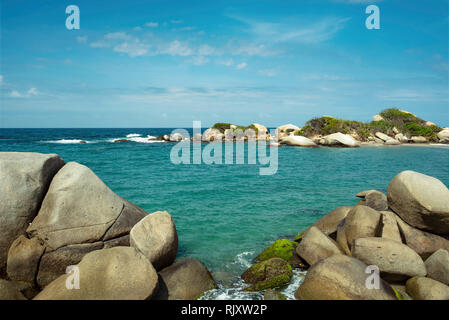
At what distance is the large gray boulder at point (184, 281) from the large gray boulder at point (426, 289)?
441 centimetres

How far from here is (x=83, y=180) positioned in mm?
7434

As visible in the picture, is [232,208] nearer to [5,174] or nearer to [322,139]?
[5,174]

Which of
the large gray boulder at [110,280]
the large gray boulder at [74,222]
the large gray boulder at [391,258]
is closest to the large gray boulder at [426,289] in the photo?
the large gray boulder at [391,258]

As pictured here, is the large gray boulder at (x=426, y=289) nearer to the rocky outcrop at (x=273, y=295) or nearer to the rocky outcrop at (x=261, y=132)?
the rocky outcrop at (x=273, y=295)

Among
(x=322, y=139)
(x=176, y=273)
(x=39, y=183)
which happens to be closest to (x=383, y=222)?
(x=176, y=273)

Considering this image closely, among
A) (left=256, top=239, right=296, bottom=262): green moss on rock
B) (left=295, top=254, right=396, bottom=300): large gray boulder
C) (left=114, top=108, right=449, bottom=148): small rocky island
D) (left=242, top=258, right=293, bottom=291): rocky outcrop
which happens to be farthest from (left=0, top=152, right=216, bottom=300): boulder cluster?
(left=114, top=108, right=449, bottom=148): small rocky island

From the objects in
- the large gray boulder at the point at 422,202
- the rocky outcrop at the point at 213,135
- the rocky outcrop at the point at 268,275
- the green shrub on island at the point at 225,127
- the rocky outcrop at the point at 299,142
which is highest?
the green shrub on island at the point at 225,127

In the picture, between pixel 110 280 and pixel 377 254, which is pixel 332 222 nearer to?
pixel 377 254

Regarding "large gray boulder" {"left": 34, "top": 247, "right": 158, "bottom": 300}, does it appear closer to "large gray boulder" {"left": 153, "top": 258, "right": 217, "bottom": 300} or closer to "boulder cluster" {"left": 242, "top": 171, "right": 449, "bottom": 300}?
"large gray boulder" {"left": 153, "top": 258, "right": 217, "bottom": 300}

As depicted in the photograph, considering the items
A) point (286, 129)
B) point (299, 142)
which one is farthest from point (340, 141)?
point (286, 129)

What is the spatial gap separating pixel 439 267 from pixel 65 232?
29.7ft

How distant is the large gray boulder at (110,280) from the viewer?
526 cm

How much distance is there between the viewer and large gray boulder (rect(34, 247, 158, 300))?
17.3ft
